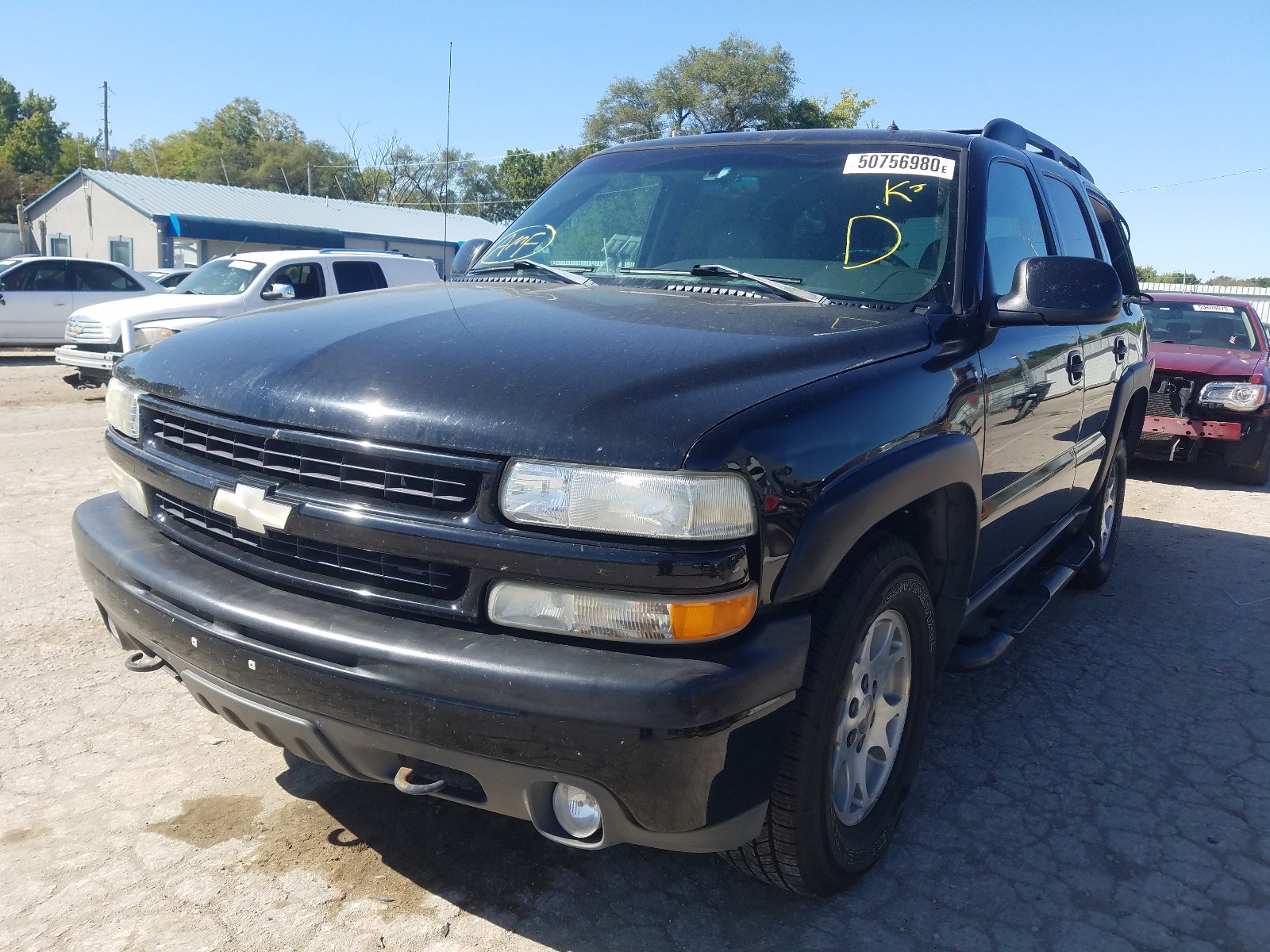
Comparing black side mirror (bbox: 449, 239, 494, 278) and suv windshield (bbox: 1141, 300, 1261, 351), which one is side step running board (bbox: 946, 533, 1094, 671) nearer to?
black side mirror (bbox: 449, 239, 494, 278)

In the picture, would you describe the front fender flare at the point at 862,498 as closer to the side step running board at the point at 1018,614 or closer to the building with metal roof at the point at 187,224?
the side step running board at the point at 1018,614

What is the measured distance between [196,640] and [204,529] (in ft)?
1.08

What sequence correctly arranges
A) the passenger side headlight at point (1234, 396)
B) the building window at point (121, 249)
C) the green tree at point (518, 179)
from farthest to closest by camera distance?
1. the green tree at point (518, 179)
2. the building window at point (121, 249)
3. the passenger side headlight at point (1234, 396)

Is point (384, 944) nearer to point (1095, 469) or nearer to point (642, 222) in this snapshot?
point (642, 222)

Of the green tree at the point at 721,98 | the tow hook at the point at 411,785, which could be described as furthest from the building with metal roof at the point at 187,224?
the tow hook at the point at 411,785

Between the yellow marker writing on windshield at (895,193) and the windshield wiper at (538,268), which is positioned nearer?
the yellow marker writing on windshield at (895,193)

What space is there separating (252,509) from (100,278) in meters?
16.5

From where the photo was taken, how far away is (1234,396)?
8547mm

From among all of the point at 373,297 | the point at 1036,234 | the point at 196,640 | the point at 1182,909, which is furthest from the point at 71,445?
the point at 1182,909

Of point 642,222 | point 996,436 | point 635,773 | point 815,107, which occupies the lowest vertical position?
point 635,773

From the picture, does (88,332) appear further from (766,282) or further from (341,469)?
(341,469)

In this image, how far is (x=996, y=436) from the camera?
119 inches

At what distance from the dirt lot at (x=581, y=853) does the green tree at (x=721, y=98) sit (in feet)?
163

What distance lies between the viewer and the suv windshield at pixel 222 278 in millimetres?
12219
